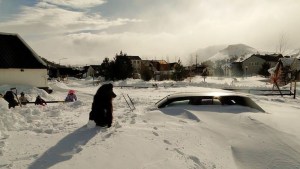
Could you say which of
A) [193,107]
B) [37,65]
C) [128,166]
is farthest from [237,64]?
[128,166]

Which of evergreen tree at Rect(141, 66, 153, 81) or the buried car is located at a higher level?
evergreen tree at Rect(141, 66, 153, 81)

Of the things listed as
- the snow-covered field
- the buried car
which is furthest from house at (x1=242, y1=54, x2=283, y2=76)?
the snow-covered field

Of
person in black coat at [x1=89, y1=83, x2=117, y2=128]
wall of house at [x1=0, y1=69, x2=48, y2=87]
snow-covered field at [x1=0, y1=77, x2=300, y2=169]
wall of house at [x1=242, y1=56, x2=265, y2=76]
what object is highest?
wall of house at [x1=242, y1=56, x2=265, y2=76]

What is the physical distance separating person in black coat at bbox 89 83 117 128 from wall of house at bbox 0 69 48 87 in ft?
64.0

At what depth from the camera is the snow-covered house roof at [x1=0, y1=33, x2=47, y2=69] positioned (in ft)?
90.1

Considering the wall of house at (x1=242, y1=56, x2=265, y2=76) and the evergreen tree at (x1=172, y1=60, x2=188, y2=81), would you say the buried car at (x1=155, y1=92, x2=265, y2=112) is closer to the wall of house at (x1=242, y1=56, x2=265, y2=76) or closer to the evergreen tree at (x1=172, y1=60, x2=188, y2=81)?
the evergreen tree at (x1=172, y1=60, x2=188, y2=81)

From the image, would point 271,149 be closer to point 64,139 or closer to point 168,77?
point 64,139

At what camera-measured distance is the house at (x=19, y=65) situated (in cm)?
2702

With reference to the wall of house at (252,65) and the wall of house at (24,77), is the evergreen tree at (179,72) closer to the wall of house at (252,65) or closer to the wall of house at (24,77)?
the wall of house at (24,77)

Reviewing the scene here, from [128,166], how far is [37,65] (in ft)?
79.4

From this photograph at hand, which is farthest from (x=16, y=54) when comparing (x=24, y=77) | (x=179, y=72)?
(x=179, y=72)

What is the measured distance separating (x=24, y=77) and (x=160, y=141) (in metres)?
22.5

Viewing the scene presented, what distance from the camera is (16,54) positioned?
28.6 metres

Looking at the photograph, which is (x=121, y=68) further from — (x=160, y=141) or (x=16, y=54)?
(x=160, y=141)
